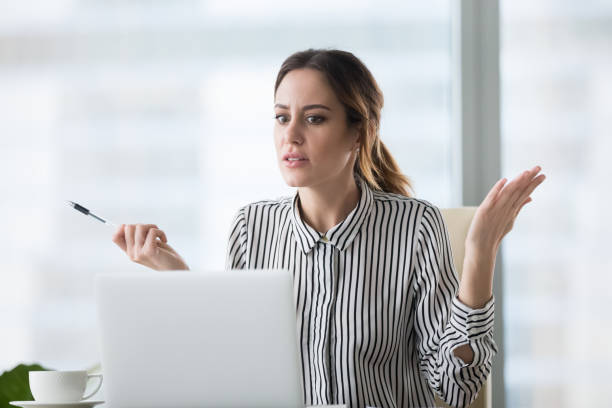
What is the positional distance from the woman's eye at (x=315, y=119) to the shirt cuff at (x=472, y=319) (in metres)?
0.50

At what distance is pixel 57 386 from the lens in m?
1.00

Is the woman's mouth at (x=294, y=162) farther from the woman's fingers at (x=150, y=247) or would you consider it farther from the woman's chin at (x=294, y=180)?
the woman's fingers at (x=150, y=247)

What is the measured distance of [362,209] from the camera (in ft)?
4.83

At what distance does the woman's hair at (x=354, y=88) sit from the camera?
145 centimetres

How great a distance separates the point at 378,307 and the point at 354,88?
1.66 feet

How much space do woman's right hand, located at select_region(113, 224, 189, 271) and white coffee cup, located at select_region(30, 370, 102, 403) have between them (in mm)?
303

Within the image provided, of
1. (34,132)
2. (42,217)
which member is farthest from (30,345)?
(34,132)

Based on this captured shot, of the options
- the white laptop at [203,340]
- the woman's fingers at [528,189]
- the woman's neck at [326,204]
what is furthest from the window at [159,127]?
the white laptop at [203,340]

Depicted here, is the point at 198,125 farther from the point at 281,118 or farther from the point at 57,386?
the point at 57,386

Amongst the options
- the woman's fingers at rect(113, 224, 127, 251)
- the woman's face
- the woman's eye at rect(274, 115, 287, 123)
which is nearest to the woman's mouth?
the woman's face

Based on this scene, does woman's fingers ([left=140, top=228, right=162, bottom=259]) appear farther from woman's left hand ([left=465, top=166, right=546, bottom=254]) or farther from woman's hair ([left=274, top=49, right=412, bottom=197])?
woman's left hand ([left=465, top=166, right=546, bottom=254])

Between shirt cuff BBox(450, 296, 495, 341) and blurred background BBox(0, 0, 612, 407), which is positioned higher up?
blurred background BBox(0, 0, 612, 407)

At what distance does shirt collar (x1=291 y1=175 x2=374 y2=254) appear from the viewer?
1.44 metres

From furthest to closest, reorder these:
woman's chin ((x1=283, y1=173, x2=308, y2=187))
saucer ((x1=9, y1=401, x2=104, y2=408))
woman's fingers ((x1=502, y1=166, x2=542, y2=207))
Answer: woman's chin ((x1=283, y1=173, x2=308, y2=187))
woman's fingers ((x1=502, y1=166, x2=542, y2=207))
saucer ((x1=9, y1=401, x2=104, y2=408))
